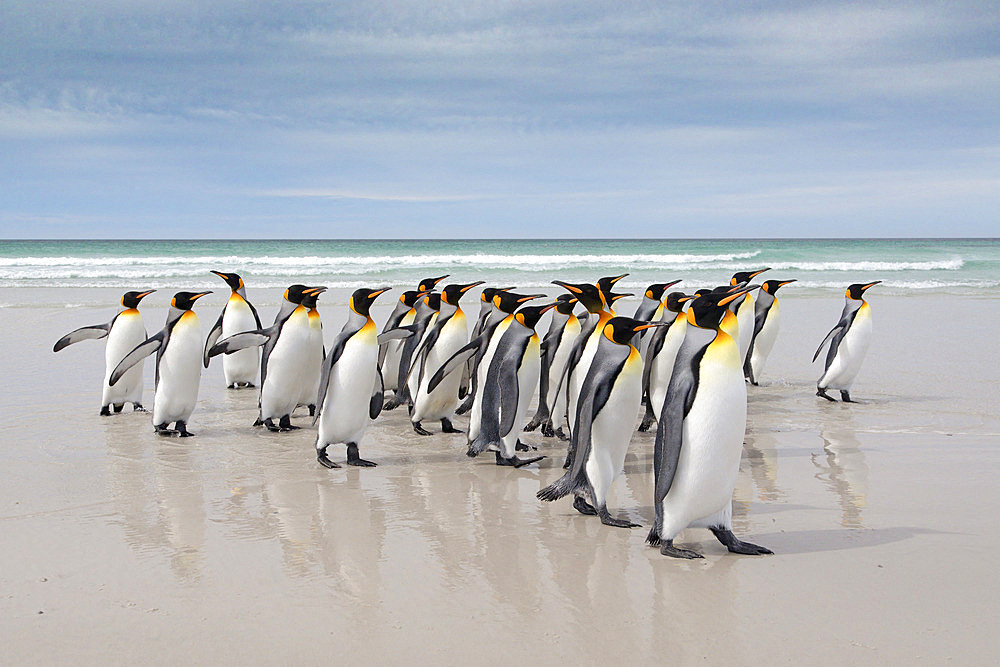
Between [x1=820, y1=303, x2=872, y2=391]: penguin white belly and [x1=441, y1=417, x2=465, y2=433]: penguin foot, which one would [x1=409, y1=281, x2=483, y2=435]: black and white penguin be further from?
[x1=820, y1=303, x2=872, y2=391]: penguin white belly

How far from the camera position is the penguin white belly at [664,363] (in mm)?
5781

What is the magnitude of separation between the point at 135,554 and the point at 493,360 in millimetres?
2358

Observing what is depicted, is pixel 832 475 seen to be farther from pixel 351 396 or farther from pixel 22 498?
pixel 22 498

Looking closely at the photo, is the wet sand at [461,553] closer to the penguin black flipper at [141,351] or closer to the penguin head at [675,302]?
the penguin black flipper at [141,351]

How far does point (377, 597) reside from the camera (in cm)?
291

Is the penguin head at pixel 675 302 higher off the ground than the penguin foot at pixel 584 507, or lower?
higher

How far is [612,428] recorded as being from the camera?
3.81 meters

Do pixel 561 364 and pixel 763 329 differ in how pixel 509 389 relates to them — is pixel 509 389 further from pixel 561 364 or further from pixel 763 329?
pixel 763 329

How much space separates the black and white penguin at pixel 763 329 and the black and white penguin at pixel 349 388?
405 centimetres

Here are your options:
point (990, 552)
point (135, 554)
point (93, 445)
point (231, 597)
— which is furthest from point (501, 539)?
point (93, 445)

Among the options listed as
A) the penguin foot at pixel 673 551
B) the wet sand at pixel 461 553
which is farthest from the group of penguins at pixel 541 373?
the wet sand at pixel 461 553

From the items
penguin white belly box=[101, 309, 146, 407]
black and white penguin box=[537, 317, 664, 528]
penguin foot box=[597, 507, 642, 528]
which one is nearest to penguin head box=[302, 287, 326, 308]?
penguin white belly box=[101, 309, 146, 407]

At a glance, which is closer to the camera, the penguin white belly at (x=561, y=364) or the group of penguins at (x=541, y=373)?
the group of penguins at (x=541, y=373)

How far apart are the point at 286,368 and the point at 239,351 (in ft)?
6.42
